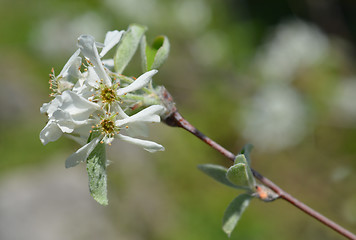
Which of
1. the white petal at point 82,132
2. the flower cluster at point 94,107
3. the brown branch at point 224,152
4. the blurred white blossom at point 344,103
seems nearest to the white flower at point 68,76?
the flower cluster at point 94,107

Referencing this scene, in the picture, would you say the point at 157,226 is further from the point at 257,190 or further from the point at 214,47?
the point at 257,190

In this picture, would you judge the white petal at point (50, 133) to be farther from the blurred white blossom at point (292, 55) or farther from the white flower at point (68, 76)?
the blurred white blossom at point (292, 55)

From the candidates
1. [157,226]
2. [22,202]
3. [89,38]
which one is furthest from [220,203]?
[89,38]

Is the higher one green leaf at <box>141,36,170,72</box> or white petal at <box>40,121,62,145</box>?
green leaf at <box>141,36,170,72</box>

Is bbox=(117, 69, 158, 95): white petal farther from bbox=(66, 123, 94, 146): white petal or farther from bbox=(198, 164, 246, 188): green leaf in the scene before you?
bbox=(198, 164, 246, 188): green leaf

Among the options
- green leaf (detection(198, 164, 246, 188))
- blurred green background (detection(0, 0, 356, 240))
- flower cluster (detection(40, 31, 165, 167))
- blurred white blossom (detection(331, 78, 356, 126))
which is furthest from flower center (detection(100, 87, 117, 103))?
blurred white blossom (detection(331, 78, 356, 126))
